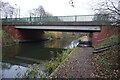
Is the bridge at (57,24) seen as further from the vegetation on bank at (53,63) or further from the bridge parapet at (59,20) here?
the vegetation on bank at (53,63)

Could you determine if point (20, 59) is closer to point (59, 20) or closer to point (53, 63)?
point (53, 63)

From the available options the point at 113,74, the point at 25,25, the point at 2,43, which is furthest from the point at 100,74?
the point at 25,25

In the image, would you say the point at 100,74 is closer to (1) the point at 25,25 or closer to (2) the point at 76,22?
(2) the point at 76,22

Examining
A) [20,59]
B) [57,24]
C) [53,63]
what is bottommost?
[20,59]

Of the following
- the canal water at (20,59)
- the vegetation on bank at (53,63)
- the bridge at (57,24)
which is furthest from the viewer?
the bridge at (57,24)

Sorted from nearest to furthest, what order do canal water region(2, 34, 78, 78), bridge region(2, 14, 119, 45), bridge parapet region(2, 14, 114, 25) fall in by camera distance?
canal water region(2, 34, 78, 78), bridge parapet region(2, 14, 114, 25), bridge region(2, 14, 119, 45)

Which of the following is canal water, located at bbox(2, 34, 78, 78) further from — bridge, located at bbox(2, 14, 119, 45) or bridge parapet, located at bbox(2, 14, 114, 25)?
bridge parapet, located at bbox(2, 14, 114, 25)

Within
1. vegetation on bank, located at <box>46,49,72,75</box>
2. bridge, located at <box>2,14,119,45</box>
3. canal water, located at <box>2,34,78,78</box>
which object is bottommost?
canal water, located at <box>2,34,78,78</box>

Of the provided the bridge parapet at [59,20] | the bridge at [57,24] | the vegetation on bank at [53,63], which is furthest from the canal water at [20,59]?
the bridge parapet at [59,20]

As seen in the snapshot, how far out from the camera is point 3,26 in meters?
Answer: 25.8

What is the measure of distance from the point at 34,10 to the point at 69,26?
28.2 meters

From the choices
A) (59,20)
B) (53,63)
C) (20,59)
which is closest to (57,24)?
(59,20)

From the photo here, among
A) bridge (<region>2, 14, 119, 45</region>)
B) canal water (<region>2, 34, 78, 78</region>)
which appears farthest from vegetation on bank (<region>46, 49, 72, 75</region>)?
bridge (<region>2, 14, 119, 45</region>)

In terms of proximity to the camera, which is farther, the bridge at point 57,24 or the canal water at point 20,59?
the bridge at point 57,24
